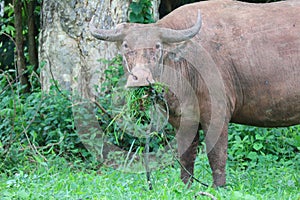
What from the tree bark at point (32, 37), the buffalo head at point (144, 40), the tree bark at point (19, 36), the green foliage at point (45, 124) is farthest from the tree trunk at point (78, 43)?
the buffalo head at point (144, 40)

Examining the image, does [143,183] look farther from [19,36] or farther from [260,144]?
[19,36]

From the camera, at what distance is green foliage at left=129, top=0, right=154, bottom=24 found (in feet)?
30.2

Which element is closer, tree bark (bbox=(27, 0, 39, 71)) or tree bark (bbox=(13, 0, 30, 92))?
tree bark (bbox=(13, 0, 30, 92))

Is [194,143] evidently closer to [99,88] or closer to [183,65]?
[183,65]

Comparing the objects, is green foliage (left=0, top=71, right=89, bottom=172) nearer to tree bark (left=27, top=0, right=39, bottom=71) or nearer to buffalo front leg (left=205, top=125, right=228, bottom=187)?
tree bark (left=27, top=0, right=39, bottom=71)

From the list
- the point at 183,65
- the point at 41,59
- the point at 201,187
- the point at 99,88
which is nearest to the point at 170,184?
the point at 201,187

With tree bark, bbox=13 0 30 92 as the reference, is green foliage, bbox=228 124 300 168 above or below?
below

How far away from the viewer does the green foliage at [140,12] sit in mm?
9203

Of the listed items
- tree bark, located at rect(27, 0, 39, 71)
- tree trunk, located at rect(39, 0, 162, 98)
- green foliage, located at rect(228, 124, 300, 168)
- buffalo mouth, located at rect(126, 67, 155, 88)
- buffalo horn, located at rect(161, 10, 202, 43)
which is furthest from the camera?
tree bark, located at rect(27, 0, 39, 71)

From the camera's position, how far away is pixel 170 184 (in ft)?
20.7

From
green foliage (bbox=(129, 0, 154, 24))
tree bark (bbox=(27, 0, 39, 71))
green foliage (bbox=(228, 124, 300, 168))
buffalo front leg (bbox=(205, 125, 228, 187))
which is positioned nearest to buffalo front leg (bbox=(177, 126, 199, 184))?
buffalo front leg (bbox=(205, 125, 228, 187))

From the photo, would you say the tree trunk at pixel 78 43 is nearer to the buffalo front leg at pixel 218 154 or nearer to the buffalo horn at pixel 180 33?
the buffalo horn at pixel 180 33

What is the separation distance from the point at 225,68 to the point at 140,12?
3.16 metres

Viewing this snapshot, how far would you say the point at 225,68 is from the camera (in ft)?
20.7
